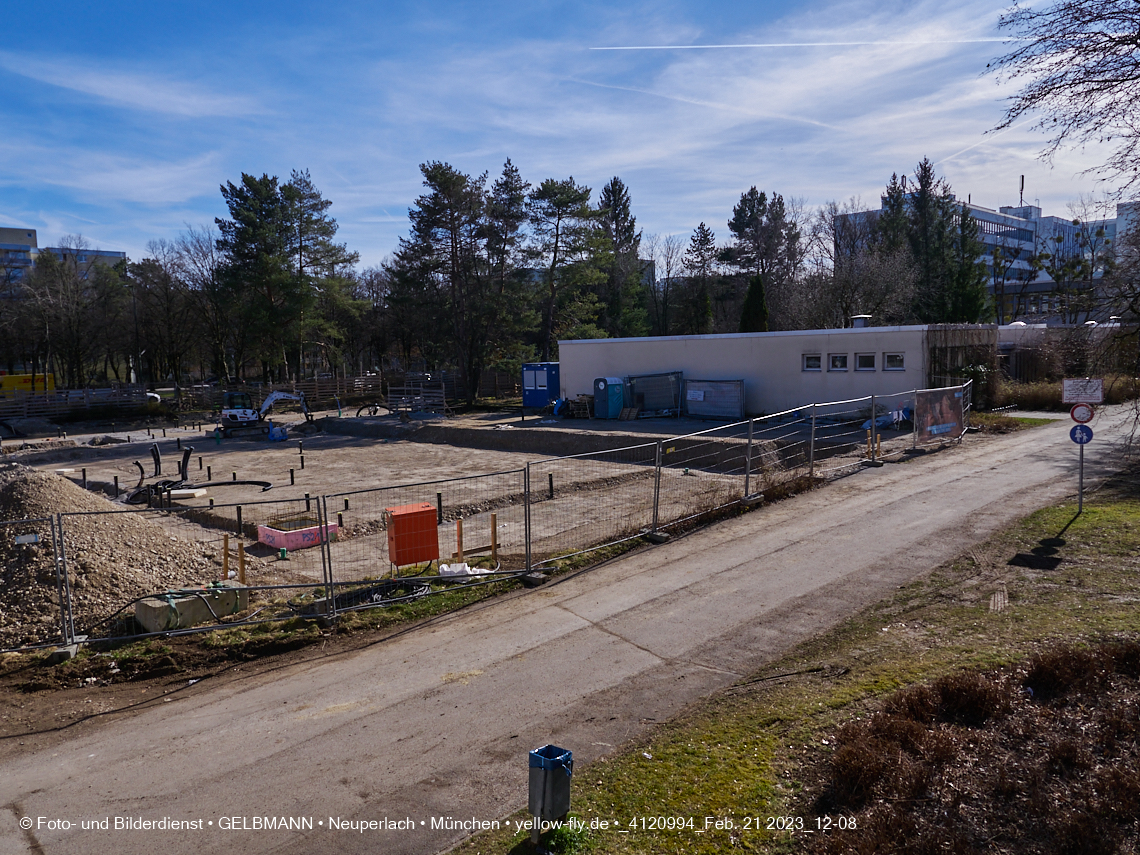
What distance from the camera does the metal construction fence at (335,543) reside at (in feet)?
32.5

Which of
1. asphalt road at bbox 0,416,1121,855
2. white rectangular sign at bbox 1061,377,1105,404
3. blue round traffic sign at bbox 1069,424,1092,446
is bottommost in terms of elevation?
asphalt road at bbox 0,416,1121,855

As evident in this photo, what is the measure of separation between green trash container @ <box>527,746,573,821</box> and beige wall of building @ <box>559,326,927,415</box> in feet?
84.8

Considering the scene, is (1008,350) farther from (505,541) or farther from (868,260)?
(505,541)

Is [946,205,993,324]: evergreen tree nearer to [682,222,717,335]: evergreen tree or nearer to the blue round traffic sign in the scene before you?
[682,222,717,335]: evergreen tree

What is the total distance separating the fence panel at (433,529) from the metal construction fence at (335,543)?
4 cm

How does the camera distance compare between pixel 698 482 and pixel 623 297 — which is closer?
pixel 698 482

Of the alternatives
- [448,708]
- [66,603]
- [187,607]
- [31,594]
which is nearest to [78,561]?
[31,594]

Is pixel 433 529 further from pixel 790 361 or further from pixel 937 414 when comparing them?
pixel 790 361

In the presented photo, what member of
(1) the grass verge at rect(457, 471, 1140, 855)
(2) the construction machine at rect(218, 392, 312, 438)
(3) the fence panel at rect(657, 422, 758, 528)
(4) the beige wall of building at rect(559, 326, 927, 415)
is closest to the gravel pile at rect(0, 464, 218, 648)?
(1) the grass verge at rect(457, 471, 1140, 855)

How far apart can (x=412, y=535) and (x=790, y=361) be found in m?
22.6

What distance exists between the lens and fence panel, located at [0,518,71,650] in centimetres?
937

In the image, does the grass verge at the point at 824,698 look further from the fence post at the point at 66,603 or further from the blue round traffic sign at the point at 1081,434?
the fence post at the point at 66,603

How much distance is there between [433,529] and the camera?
37.9 feet

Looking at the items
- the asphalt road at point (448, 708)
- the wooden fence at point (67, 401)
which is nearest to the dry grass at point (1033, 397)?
the asphalt road at point (448, 708)
